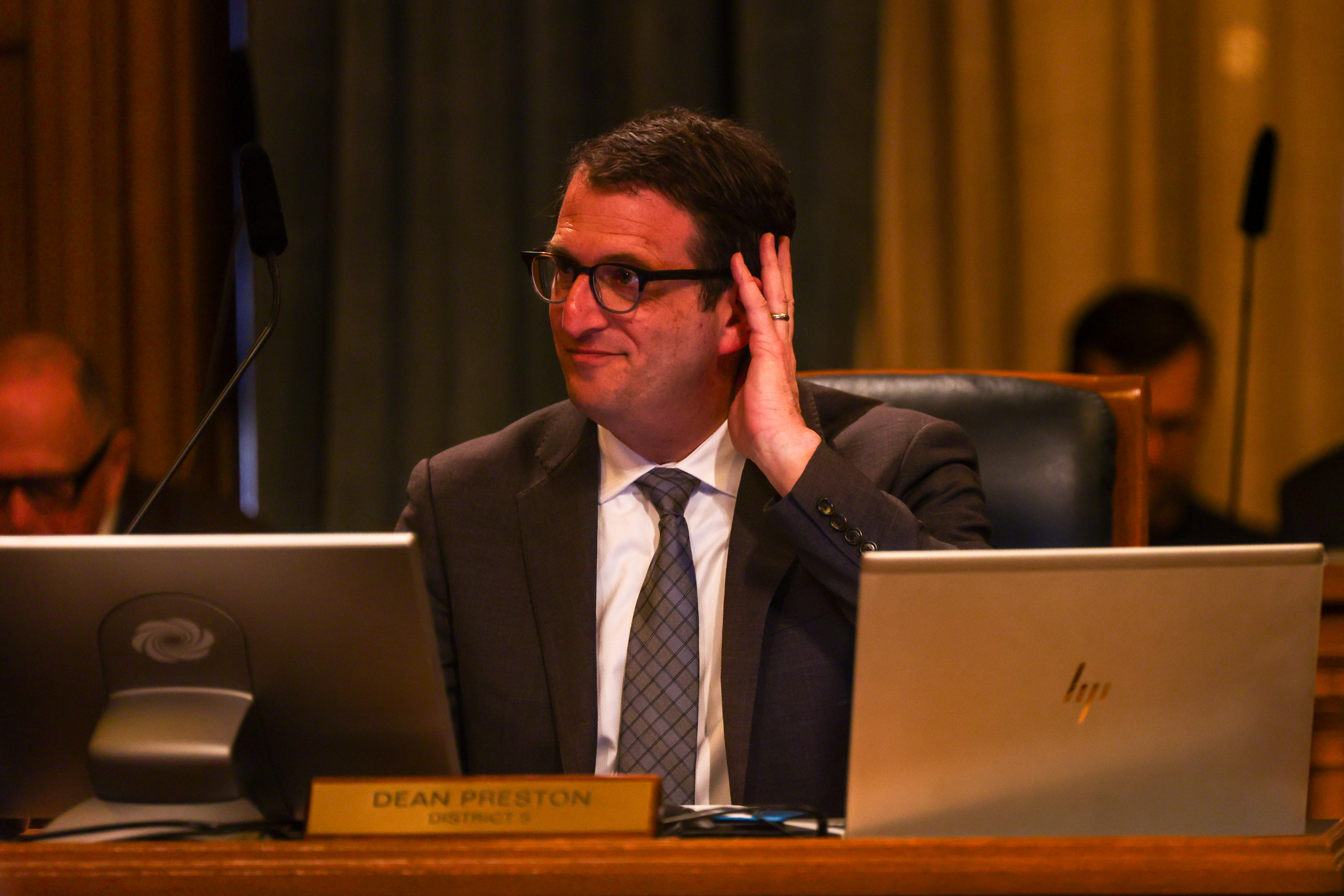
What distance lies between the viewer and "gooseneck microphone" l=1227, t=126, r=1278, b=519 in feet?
8.06

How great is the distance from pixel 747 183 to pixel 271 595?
86 centimetres

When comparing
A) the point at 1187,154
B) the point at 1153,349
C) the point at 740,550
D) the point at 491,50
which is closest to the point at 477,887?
the point at 740,550

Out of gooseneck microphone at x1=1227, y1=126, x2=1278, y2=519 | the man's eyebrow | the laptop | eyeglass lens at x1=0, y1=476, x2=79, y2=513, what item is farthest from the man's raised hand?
gooseneck microphone at x1=1227, y1=126, x2=1278, y2=519

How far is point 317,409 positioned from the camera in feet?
8.61

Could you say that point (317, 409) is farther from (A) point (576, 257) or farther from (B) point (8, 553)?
(B) point (8, 553)

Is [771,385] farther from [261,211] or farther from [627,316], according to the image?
[261,211]

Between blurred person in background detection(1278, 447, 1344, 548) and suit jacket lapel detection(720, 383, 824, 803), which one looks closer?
suit jacket lapel detection(720, 383, 824, 803)

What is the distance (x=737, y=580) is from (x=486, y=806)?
561 millimetres

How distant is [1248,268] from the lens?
251 cm

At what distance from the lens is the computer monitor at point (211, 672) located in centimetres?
83

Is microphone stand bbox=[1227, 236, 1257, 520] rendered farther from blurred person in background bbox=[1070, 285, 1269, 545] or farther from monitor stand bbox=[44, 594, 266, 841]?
monitor stand bbox=[44, 594, 266, 841]

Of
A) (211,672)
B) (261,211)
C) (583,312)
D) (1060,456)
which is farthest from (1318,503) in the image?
(211,672)

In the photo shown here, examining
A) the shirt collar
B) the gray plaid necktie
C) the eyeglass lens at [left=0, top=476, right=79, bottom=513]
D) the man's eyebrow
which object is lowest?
the gray plaid necktie

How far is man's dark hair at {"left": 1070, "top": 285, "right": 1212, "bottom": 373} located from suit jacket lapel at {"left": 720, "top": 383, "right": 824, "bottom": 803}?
1.23 meters
